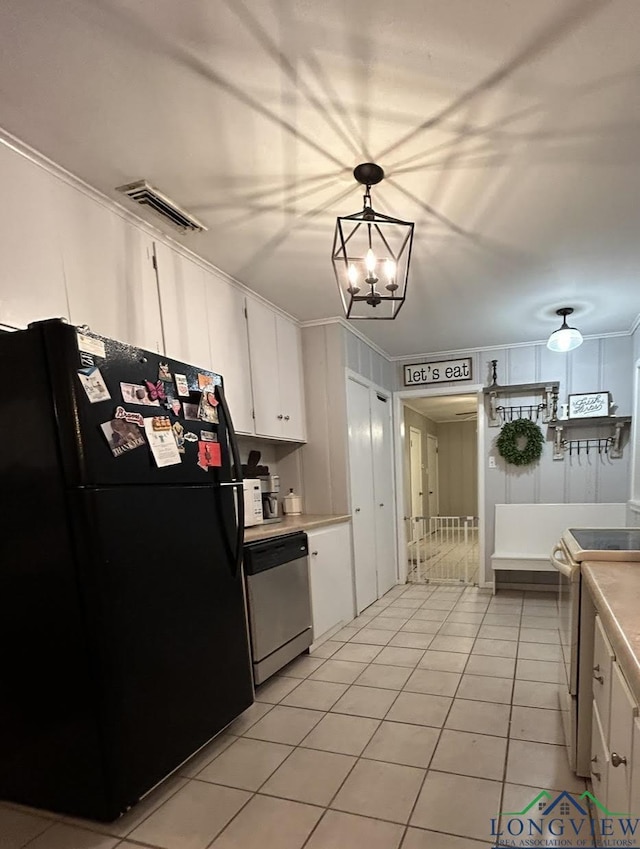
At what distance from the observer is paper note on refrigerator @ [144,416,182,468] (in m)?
1.69

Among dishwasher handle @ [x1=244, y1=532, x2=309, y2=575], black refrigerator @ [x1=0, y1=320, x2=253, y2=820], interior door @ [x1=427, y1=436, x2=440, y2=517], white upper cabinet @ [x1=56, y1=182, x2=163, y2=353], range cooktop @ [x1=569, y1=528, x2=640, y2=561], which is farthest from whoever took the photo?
interior door @ [x1=427, y1=436, x2=440, y2=517]

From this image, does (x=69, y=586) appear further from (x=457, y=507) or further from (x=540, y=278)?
(x=457, y=507)

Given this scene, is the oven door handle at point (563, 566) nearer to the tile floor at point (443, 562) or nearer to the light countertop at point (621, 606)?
the light countertop at point (621, 606)

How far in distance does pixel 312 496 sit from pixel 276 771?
6.68 feet

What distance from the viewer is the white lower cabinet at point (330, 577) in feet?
10.0

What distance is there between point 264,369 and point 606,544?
2.22m

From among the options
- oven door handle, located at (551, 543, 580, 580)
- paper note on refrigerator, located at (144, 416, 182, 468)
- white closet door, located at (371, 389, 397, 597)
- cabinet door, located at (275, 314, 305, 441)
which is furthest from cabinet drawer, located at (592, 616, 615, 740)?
white closet door, located at (371, 389, 397, 597)

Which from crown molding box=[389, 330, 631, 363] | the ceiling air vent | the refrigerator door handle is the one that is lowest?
the refrigerator door handle

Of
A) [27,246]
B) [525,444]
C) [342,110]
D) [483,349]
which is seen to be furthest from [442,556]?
[27,246]

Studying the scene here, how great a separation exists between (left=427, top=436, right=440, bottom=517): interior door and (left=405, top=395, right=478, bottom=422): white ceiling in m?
0.49

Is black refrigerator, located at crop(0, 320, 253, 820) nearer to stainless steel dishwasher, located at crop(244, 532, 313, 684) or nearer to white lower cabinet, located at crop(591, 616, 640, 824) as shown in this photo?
stainless steel dishwasher, located at crop(244, 532, 313, 684)

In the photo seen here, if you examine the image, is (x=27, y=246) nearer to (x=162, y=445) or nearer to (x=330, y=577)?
(x=162, y=445)

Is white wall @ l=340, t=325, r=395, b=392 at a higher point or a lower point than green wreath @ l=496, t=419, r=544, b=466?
higher

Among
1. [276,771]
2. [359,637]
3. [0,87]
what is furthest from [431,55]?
[359,637]
